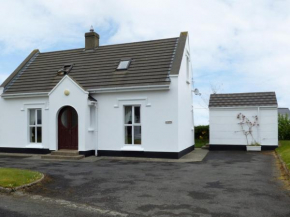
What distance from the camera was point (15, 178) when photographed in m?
8.77

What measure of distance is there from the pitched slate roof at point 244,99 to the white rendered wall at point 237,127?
13.7 inches

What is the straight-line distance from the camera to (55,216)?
229 inches

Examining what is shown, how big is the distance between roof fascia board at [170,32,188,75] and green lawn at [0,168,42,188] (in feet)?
26.4

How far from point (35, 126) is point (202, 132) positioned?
13225 millimetres

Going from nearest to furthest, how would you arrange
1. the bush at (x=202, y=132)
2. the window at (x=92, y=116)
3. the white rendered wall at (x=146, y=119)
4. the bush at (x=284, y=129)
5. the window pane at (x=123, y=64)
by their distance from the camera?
1. the white rendered wall at (x=146, y=119)
2. the window at (x=92, y=116)
3. the window pane at (x=123, y=64)
4. the bush at (x=284, y=129)
5. the bush at (x=202, y=132)

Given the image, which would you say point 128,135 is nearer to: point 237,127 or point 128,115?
point 128,115

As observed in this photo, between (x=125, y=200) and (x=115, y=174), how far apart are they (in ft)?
11.2

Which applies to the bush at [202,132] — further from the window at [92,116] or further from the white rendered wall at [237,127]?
the window at [92,116]

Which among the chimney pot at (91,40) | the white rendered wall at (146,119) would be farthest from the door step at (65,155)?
the chimney pot at (91,40)

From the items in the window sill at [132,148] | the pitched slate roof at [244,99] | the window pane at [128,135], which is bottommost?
the window sill at [132,148]

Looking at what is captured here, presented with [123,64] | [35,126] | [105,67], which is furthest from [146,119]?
[35,126]

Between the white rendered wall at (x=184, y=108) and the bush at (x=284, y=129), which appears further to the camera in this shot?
the bush at (x=284, y=129)

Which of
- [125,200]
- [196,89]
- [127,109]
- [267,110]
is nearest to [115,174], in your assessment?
[125,200]

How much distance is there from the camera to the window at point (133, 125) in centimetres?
1502
